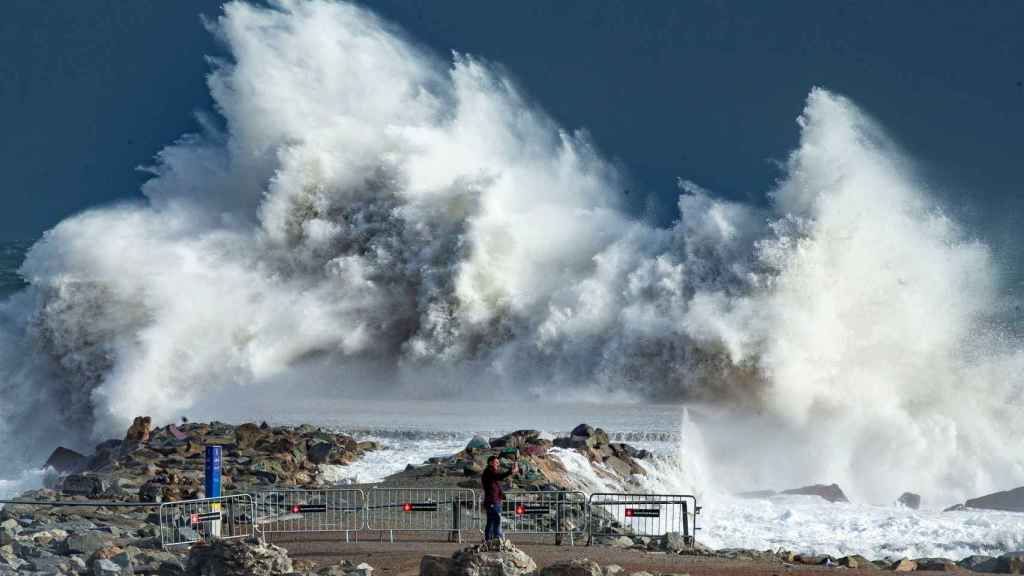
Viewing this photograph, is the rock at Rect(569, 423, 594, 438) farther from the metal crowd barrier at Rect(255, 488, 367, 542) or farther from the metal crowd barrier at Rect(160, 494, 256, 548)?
the metal crowd barrier at Rect(160, 494, 256, 548)

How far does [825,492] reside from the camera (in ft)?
80.6

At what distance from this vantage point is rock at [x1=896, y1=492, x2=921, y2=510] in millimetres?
25188

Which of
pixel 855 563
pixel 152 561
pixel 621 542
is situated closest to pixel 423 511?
pixel 621 542

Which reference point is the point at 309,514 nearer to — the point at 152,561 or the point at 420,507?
the point at 420,507

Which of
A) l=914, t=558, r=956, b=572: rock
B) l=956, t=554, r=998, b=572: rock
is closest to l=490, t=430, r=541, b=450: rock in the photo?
l=914, t=558, r=956, b=572: rock

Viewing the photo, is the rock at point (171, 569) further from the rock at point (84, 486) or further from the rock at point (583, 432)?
the rock at point (583, 432)

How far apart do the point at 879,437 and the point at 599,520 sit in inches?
543

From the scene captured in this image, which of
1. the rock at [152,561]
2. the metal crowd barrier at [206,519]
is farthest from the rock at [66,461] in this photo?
the rock at [152,561]

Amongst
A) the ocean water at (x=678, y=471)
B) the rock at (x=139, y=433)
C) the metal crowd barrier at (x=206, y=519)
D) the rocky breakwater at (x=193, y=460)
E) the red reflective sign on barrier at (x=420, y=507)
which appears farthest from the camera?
the rock at (x=139, y=433)

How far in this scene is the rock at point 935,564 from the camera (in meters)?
16.0

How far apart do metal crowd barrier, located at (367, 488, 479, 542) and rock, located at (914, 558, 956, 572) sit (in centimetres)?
474

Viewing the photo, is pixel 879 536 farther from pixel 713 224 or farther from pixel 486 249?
pixel 486 249

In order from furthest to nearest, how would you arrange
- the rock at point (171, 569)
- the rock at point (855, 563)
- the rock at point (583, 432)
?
the rock at point (583, 432) → the rock at point (855, 563) → the rock at point (171, 569)

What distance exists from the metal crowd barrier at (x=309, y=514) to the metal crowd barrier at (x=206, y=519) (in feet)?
0.51
